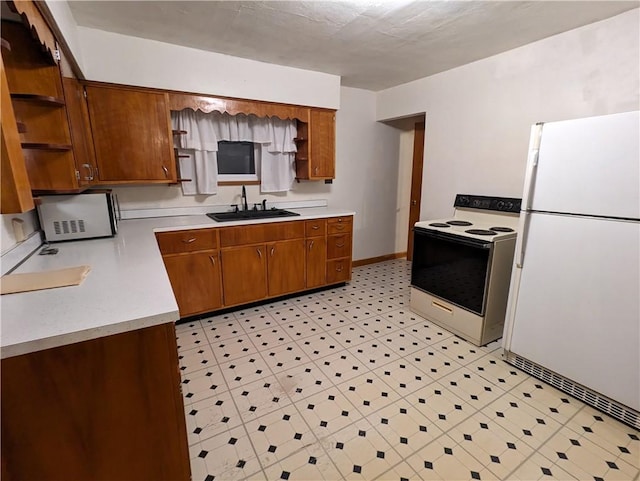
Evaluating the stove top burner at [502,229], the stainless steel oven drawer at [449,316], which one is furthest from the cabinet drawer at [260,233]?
the stove top burner at [502,229]

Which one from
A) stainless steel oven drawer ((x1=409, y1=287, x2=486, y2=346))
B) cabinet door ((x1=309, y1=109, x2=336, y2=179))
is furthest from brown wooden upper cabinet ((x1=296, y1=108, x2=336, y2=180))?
stainless steel oven drawer ((x1=409, y1=287, x2=486, y2=346))

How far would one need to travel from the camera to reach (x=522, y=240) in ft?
Result: 7.00

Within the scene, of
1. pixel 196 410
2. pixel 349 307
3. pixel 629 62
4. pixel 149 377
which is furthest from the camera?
pixel 349 307

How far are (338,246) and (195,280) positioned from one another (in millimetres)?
1596

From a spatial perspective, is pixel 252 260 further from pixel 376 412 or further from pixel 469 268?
pixel 469 268

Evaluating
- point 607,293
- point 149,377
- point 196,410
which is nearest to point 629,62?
point 607,293

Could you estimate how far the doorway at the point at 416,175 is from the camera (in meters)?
4.48

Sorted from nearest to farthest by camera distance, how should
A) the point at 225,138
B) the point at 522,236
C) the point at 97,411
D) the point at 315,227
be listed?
1. the point at 97,411
2. the point at 522,236
3. the point at 225,138
4. the point at 315,227

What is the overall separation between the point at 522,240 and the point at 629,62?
1413mm

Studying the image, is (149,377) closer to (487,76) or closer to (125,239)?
(125,239)

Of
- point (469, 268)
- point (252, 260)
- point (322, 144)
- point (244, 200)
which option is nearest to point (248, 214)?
point (244, 200)

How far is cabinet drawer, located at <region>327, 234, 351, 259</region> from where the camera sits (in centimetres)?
358

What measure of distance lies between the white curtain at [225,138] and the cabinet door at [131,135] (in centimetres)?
29

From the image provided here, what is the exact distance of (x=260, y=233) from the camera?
3070 millimetres
